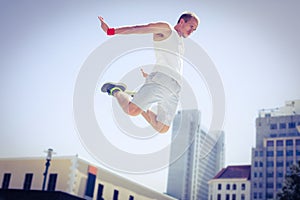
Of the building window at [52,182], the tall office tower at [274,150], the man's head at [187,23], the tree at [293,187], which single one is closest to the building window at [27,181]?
the building window at [52,182]

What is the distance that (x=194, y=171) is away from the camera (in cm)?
13025

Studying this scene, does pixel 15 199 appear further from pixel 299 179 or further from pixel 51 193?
pixel 299 179

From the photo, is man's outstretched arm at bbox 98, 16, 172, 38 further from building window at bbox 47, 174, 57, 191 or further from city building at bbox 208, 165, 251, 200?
city building at bbox 208, 165, 251, 200

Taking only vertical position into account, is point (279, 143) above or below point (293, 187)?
above

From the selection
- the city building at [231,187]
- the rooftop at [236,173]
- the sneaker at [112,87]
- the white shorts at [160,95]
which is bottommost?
the white shorts at [160,95]

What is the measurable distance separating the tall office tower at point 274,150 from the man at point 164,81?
223ft

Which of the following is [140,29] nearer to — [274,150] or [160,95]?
[160,95]

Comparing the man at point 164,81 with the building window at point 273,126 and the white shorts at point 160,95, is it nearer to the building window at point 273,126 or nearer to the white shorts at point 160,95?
the white shorts at point 160,95

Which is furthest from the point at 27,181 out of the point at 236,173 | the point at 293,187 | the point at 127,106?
the point at 236,173

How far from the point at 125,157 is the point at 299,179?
16750 millimetres

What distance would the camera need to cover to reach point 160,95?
16.1 feet

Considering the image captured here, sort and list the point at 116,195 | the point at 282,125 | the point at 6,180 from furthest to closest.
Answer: the point at 282,125, the point at 116,195, the point at 6,180

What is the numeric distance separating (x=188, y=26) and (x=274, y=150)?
72795mm

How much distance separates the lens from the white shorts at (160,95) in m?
4.80
